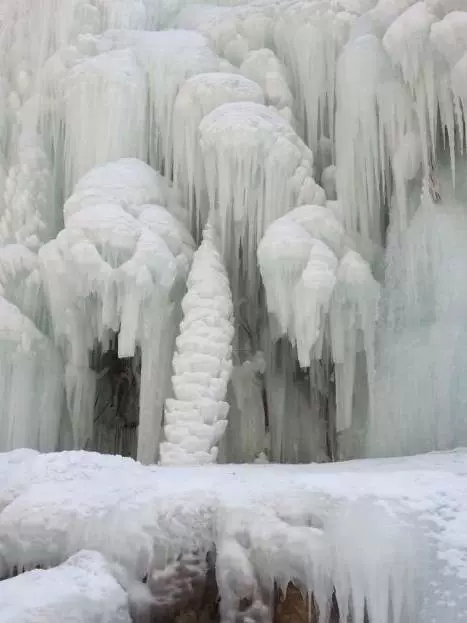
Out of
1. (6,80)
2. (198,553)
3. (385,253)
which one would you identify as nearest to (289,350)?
(385,253)

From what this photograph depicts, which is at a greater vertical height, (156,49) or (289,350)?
(156,49)

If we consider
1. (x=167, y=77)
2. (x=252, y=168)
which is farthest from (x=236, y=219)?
(x=167, y=77)

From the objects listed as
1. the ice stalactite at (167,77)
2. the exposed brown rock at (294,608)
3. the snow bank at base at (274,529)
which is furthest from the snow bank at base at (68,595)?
the ice stalactite at (167,77)

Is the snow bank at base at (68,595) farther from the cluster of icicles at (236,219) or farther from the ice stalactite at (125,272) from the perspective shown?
the ice stalactite at (125,272)

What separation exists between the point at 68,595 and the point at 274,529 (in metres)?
1.01

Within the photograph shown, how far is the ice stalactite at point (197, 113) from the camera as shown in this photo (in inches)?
265

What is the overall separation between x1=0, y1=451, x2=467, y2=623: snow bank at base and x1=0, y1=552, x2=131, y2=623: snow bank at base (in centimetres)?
21

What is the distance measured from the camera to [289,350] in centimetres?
727

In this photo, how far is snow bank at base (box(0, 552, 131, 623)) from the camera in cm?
304

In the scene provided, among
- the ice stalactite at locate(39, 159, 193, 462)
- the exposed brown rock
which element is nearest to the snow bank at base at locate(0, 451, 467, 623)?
the exposed brown rock

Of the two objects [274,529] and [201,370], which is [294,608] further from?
[201,370]

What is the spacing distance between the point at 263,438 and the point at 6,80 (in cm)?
489

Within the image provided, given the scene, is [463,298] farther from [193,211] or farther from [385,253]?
[193,211]

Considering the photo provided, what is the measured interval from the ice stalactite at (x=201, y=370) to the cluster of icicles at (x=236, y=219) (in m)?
0.02
